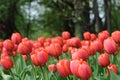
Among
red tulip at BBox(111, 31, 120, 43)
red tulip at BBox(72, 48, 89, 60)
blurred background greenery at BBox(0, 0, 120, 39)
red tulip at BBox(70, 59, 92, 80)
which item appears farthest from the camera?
blurred background greenery at BBox(0, 0, 120, 39)

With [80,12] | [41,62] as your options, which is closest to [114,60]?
[41,62]

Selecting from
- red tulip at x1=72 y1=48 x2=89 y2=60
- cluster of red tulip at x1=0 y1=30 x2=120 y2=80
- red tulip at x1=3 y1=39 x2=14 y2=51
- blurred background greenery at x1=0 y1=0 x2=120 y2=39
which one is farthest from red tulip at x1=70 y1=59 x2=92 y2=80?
blurred background greenery at x1=0 y1=0 x2=120 y2=39

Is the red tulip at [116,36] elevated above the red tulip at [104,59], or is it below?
above

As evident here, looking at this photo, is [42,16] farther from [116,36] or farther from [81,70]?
[81,70]

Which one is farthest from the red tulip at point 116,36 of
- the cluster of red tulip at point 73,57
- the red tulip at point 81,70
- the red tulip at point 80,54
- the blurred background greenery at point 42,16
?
the blurred background greenery at point 42,16

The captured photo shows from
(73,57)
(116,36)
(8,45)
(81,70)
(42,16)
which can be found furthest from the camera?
(42,16)

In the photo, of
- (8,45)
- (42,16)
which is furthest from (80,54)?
(42,16)

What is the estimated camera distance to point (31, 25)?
18.5 m

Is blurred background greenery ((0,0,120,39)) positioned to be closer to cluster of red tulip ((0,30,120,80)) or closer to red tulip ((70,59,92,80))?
cluster of red tulip ((0,30,120,80))

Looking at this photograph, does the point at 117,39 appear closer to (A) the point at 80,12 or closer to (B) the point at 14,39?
(B) the point at 14,39

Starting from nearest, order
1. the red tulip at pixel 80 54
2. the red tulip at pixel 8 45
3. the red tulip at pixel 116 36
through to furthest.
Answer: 1. the red tulip at pixel 80 54
2. the red tulip at pixel 116 36
3. the red tulip at pixel 8 45

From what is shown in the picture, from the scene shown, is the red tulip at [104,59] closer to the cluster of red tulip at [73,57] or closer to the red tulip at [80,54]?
the cluster of red tulip at [73,57]

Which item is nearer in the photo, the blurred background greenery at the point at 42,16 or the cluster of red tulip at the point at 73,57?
the cluster of red tulip at the point at 73,57

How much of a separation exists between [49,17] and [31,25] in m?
1.18
